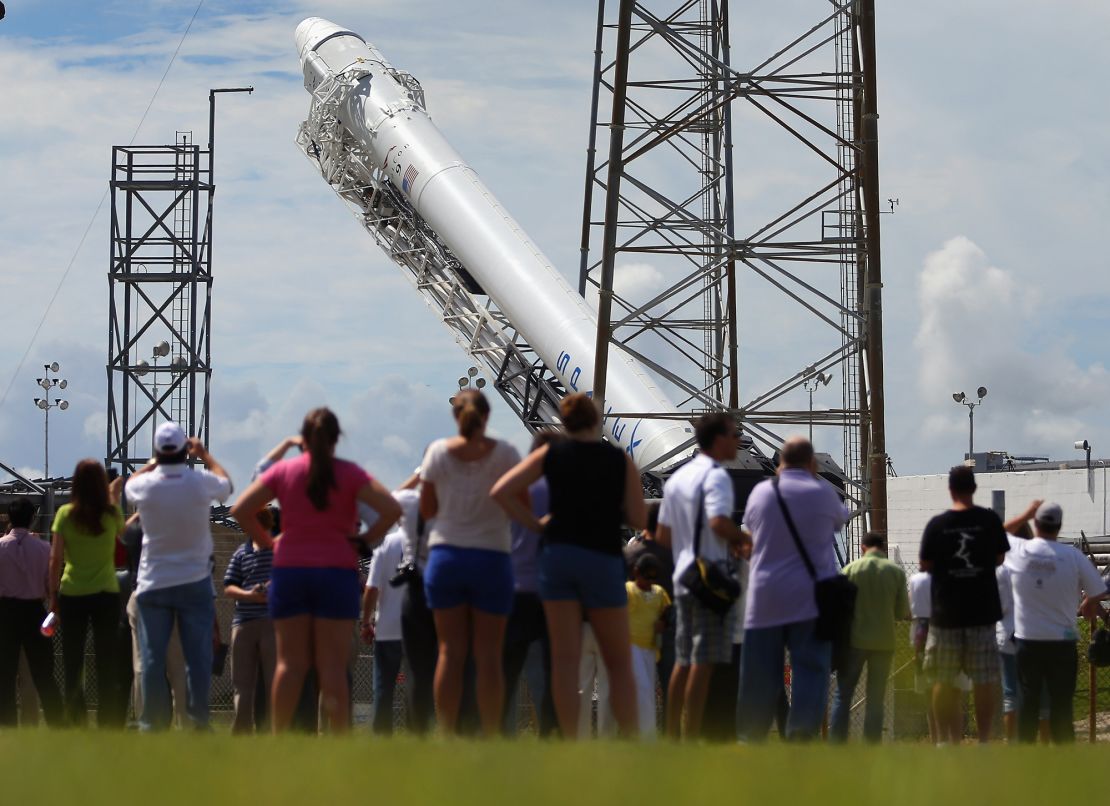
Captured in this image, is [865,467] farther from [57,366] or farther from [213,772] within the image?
[57,366]

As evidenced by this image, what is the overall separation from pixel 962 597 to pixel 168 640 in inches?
161

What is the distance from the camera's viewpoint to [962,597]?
9125mm

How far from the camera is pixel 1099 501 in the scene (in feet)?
169

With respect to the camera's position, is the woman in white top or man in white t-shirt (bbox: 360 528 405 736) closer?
the woman in white top

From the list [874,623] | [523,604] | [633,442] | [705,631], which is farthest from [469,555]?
[633,442]

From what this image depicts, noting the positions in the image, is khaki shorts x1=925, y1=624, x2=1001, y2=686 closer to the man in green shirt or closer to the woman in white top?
the man in green shirt

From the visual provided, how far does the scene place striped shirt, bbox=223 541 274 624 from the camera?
996 cm

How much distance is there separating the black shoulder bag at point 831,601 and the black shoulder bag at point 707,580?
0.35m

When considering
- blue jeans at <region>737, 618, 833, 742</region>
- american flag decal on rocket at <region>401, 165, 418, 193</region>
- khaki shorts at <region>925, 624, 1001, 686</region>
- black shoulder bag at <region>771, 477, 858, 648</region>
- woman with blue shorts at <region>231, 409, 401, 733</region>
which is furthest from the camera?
american flag decal on rocket at <region>401, 165, 418, 193</region>

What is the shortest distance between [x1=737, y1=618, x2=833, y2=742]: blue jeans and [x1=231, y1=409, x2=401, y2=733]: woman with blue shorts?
6.32ft

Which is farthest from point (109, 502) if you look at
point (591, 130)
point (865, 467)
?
point (591, 130)

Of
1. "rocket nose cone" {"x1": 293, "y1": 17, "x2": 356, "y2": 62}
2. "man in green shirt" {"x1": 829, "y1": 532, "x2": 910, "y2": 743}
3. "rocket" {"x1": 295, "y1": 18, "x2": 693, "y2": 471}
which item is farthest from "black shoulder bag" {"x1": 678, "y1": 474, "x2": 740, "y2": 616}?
"rocket nose cone" {"x1": 293, "y1": 17, "x2": 356, "y2": 62}

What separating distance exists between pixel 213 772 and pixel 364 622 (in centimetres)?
509

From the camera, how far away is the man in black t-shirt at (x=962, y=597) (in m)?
9.05
